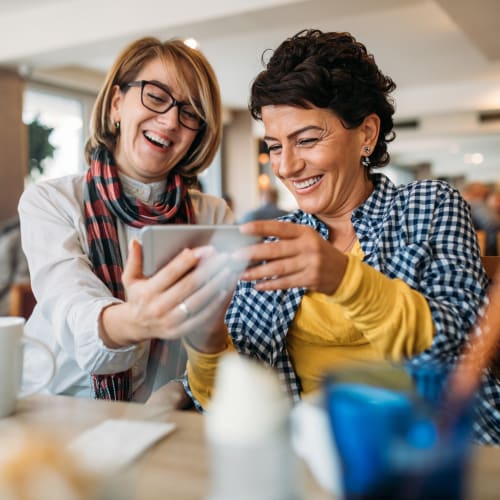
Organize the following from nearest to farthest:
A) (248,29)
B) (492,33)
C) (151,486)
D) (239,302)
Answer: (151,486)
(239,302)
(248,29)
(492,33)

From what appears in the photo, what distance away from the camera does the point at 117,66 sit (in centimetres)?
159

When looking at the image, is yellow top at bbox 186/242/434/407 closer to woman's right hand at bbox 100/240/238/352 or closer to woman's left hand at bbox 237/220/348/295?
woman's left hand at bbox 237/220/348/295

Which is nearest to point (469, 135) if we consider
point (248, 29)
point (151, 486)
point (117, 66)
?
point (248, 29)

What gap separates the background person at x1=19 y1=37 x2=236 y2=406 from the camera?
106 centimetres

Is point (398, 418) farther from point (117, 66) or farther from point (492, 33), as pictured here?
point (492, 33)

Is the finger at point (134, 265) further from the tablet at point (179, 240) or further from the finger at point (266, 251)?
the finger at point (266, 251)

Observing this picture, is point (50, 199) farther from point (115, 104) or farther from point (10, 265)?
point (10, 265)

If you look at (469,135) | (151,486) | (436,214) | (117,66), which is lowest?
(151,486)

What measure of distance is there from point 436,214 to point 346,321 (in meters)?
0.30

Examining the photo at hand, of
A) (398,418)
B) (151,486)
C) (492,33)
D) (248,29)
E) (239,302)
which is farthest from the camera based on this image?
(492,33)

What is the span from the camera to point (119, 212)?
58.6 inches

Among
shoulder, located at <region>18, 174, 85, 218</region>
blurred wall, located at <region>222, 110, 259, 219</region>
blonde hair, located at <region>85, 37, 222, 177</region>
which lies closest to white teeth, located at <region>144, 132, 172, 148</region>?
blonde hair, located at <region>85, 37, 222, 177</region>

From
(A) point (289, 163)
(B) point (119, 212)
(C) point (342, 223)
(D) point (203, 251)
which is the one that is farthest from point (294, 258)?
(B) point (119, 212)

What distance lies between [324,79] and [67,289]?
714 millimetres
